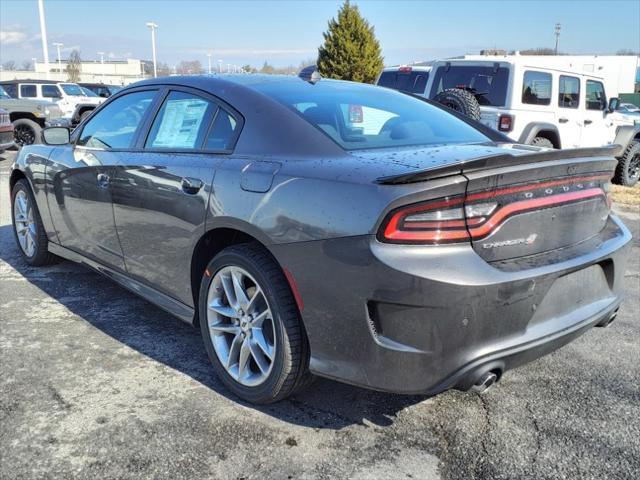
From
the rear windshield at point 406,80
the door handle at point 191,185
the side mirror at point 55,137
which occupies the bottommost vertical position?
the door handle at point 191,185

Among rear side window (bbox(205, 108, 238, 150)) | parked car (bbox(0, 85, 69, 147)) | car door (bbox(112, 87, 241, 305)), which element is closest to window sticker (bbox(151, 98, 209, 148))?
car door (bbox(112, 87, 241, 305))

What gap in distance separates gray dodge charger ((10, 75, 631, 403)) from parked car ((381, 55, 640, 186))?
15.1ft

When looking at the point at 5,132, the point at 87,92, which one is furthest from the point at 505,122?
the point at 87,92

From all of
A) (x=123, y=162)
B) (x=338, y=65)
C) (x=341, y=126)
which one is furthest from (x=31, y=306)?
(x=338, y=65)

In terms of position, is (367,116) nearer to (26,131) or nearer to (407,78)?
(407,78)

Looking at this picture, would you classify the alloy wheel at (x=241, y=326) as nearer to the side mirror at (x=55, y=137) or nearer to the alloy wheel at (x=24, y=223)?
the side mirror at (x=55, y=137)

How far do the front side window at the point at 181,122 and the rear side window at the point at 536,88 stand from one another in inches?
237

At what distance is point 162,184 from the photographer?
3059 mm

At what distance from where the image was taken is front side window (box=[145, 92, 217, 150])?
10.1ft

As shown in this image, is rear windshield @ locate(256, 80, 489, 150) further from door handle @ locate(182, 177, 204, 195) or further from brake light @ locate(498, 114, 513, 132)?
brake light @ locate(498, 114, 513, 132)

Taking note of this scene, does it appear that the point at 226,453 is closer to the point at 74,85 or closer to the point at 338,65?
the point at 74,85

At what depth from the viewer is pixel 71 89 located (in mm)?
17938

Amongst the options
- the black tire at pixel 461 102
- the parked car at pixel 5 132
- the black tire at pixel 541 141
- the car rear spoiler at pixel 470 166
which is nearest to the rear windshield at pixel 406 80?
the black tire at pixel 541 141

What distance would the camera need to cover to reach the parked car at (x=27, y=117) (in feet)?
47.4
